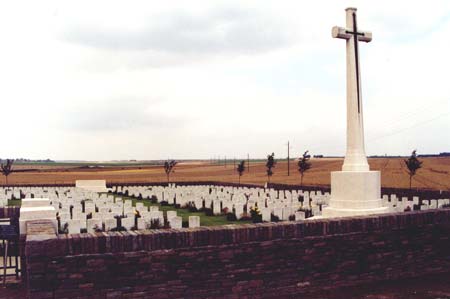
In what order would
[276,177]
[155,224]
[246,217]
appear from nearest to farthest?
1. [155,224]
2. [246,217]
3. [276,177]

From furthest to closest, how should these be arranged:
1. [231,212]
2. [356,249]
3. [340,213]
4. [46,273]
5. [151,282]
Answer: [231,212], [340,213], [356,249], [151,282], [46,273]

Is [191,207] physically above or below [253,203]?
below

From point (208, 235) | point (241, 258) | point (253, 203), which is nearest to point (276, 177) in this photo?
point (253, 203)

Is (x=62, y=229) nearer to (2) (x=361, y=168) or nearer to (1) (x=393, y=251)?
(2) (x=361, y=168)

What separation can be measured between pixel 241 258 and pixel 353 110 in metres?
5.43

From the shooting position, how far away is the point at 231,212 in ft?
50.7

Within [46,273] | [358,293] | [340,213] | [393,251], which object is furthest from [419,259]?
[46,273]

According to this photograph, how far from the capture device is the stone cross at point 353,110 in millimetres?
9984

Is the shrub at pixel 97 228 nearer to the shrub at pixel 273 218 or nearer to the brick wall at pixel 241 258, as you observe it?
the shrub at pixel 273 218

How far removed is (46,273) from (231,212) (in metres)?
10.8

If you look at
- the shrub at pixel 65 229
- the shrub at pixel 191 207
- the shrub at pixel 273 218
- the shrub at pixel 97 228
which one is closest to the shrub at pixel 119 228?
the shrub at pixel 97 228

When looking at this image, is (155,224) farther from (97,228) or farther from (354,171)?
(354,171)

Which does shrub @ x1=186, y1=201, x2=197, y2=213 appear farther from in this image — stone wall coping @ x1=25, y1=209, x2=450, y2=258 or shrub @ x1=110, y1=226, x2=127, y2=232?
stone wall coping @ x1=25, y1=209, x2=450, y2=258

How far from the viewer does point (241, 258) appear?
5684 mm
